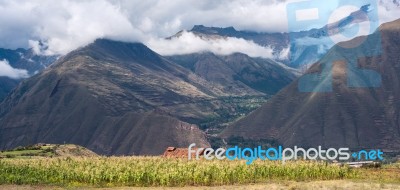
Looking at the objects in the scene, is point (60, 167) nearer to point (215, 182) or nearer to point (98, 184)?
point (98, 184)

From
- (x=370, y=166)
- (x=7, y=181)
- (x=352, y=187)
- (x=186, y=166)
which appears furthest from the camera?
(x=370, y=166)

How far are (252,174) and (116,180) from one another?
16843 mm

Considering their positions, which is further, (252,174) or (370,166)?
(370,166)

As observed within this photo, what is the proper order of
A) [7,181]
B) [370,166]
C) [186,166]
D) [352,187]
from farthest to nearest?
[370,166]
[186,166]
[7,181]
[352,187]

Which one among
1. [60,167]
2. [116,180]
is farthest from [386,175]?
[60,167]

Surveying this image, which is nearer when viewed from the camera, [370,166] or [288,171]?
[288,171]

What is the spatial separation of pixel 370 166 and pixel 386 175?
50.1 ft

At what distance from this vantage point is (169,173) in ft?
186

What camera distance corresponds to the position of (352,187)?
49938 mm

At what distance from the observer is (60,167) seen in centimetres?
6306

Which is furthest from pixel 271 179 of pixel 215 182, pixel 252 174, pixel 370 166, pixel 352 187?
pixel 370 166

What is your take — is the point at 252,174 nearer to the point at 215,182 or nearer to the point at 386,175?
the point at 215,182

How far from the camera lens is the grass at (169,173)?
184 ft

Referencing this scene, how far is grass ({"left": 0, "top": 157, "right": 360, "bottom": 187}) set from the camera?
184ft
